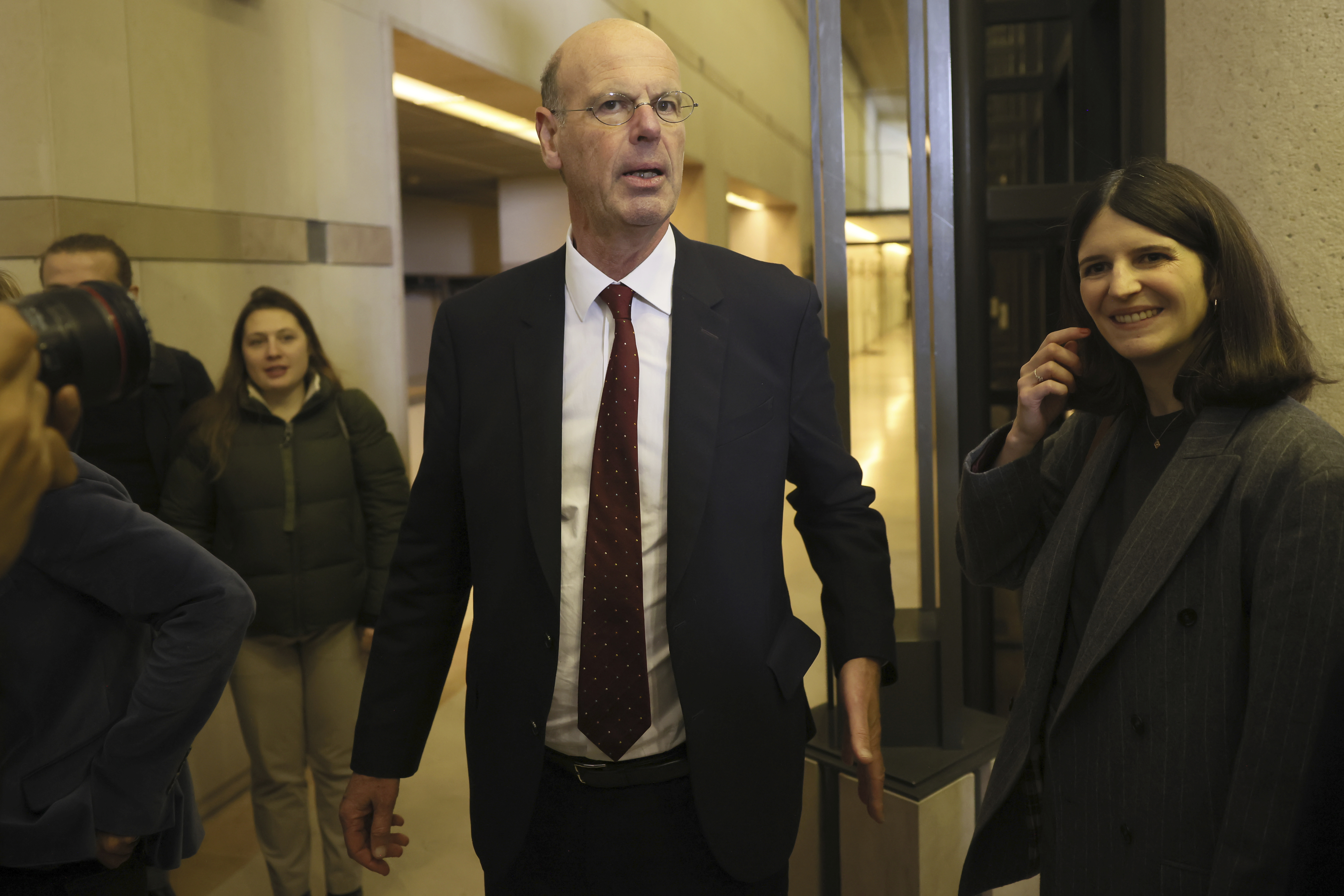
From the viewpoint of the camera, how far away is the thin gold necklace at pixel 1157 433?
1354 mm

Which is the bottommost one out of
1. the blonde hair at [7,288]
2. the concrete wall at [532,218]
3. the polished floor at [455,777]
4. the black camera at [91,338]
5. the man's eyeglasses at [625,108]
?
the polished floor at [455,777]

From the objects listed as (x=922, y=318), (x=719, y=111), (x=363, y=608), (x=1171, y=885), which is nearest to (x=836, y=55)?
(x=922, y=318)

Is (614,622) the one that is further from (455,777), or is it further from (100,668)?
(455,777)

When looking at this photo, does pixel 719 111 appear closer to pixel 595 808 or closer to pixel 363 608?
pixel 363 608

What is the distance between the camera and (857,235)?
215 centimetres

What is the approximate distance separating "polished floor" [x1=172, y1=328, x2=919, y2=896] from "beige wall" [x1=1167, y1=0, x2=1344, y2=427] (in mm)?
739

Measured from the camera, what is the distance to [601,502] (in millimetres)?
1458

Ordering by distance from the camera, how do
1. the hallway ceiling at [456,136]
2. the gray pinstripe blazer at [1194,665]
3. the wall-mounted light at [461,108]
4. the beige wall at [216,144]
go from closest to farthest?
the gray pinstripe blazer at [1194,665]
the beige wall at [216,144]
the hallway ceiling at [456,136]
the wall-mounted light at [461,108]

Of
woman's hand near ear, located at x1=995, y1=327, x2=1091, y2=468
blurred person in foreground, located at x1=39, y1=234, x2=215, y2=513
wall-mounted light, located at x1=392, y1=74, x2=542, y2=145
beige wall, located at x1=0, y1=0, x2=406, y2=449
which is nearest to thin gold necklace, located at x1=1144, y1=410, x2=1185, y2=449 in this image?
woman's hand near ear, located at x1=995, y1=327, x2=1091, y2=468

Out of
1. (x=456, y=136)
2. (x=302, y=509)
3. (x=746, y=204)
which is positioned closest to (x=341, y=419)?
(x=302, y=509)

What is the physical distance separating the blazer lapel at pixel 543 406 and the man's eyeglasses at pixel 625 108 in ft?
0.87

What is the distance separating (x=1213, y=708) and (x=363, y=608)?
8.08 ft

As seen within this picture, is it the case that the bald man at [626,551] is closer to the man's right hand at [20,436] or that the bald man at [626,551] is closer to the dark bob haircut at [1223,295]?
the dark bob haircut at [1223,295]

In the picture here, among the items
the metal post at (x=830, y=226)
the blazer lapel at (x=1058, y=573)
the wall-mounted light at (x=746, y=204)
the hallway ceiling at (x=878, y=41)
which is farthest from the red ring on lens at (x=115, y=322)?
the wall-mounted light at (x=746, y=204)
